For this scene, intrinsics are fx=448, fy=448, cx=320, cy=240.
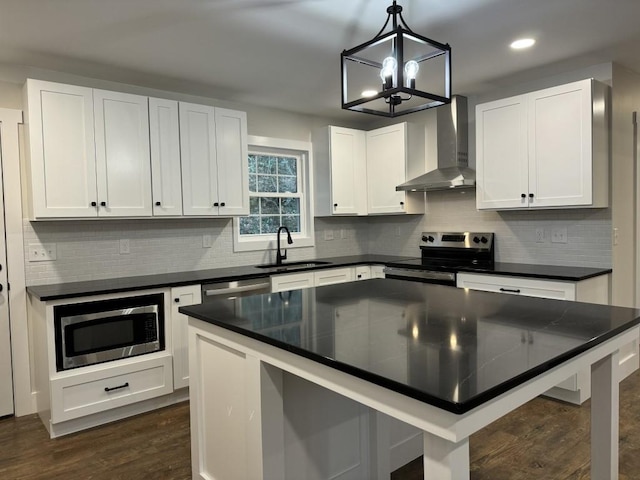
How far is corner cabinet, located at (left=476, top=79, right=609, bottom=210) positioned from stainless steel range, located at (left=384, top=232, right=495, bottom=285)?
49cm

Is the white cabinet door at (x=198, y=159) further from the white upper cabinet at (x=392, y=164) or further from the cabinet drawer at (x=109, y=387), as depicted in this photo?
the white upper cabinet at (x=392, y=164)

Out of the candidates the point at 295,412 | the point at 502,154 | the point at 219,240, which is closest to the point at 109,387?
the point at 219,240

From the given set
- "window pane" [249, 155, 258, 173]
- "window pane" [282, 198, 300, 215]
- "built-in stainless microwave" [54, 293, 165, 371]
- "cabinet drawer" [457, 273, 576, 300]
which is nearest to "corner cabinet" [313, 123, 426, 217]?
"window pane" [282, 198, 300, 215]

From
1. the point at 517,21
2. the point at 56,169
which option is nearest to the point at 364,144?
the point at 517,21

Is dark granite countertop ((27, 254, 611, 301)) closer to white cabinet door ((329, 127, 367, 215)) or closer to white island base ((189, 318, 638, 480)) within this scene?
white cabinet door ((329, 127, 367, 215))

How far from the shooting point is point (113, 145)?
3188 mm

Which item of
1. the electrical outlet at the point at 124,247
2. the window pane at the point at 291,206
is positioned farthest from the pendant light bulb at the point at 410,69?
the window pane at the point at 291,206

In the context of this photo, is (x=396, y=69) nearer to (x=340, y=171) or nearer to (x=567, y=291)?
(x=567, y=291)

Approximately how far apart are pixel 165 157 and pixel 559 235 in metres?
3.17

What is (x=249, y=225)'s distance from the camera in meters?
4.43

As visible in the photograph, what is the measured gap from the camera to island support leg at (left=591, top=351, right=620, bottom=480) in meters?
1.66

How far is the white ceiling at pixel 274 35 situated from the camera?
2344 mm

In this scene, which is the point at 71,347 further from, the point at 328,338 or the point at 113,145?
the point at 328,338

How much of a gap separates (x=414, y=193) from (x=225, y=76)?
2176 millimetres
